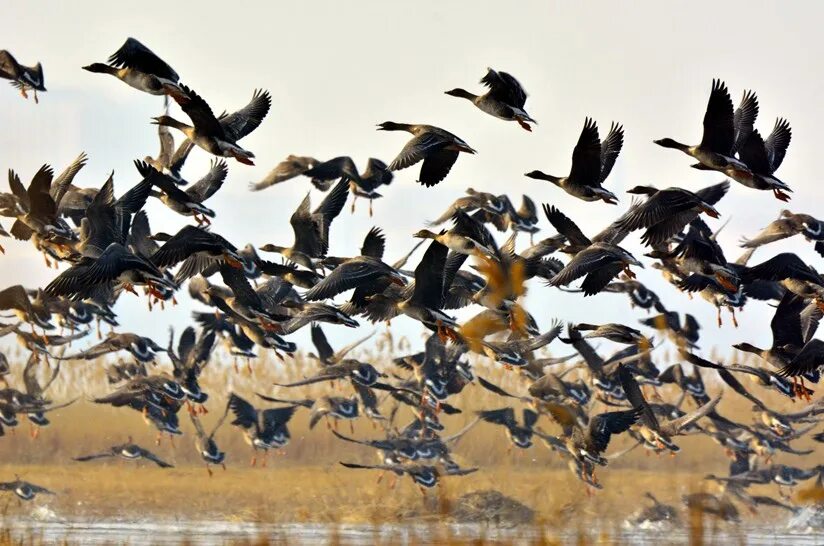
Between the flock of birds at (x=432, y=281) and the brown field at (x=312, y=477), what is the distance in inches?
37.9

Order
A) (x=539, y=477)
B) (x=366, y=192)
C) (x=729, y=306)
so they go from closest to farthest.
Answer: (x=729, y=306), (x=366, y=192), (x=539, y=477)

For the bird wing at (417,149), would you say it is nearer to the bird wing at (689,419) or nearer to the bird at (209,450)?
the bird wing at (689,419)

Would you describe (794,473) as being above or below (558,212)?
below

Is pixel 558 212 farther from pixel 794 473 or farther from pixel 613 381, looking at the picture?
pixel 794 473

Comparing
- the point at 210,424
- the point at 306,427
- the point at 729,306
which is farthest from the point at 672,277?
the point at 210,424

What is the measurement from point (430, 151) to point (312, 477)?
14.1m

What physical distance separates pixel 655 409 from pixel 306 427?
9.18 metres

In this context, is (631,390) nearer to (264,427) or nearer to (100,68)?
(100,68)

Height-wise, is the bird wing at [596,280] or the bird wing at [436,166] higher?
the bird wing at [436,166]

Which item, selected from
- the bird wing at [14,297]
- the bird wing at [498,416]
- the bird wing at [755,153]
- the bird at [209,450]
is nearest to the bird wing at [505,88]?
the bird wing at [755,153]

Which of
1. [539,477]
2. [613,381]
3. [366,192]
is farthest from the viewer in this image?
[539,477]

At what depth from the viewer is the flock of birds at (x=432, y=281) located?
22.6m

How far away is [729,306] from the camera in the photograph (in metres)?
26.0

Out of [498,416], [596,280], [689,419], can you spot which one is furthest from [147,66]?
[498,416]
